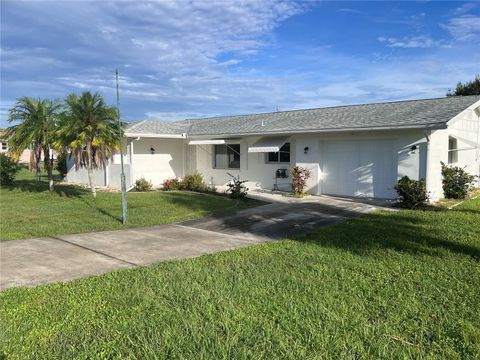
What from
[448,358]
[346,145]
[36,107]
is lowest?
[448,358]

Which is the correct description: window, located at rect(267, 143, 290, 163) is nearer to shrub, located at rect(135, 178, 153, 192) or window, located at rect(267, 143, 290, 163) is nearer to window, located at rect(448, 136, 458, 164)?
shrub, located at rect(135, 178, 153, 192)

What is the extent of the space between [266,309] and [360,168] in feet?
40.4

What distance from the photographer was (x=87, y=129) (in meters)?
15.2

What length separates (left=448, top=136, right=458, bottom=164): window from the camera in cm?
1728

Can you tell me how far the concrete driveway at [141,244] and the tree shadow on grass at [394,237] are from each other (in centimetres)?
87

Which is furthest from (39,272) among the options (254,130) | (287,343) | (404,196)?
(254,130)

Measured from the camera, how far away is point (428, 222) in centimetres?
1059

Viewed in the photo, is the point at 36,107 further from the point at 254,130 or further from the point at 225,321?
the point at 225,321

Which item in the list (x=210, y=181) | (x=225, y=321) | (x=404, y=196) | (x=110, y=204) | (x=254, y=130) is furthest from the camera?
(x=210, y=181)

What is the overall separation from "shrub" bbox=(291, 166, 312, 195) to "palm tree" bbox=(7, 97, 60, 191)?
32.7 ft

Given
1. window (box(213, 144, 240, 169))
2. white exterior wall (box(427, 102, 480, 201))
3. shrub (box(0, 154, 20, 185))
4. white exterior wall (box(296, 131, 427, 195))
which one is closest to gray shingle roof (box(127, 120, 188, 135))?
window (box(213, 144, 240, 169))

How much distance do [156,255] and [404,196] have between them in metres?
9.09

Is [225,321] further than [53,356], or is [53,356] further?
[225,321]

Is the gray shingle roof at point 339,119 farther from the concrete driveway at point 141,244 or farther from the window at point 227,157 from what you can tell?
the concrete driveway at point 141,244
